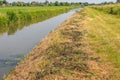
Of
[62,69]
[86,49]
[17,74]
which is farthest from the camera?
[86,49]

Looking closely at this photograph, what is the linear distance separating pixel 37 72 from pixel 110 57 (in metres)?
3.55

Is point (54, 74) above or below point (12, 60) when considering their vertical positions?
above

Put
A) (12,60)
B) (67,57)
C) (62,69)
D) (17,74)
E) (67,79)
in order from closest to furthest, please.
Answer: (67,79) → (62,69) → (17,74) → (67,57) → (12,60)

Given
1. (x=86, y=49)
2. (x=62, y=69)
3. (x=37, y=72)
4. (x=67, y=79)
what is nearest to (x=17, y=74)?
(x=37, y=72)

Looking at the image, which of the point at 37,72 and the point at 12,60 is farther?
the point at 12,60

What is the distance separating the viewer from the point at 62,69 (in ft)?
39.1

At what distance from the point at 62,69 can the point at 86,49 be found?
147 inches

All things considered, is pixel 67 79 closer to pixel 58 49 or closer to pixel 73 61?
pixel 73 61

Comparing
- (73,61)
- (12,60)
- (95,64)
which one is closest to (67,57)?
(73,61)

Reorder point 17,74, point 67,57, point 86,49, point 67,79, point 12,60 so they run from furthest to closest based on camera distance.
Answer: point 12,60, point 86,49, point 67,57, point 17,74, point 67,79

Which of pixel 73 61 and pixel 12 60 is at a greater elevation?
pixel 73 61

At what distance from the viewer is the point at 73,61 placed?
13.0m

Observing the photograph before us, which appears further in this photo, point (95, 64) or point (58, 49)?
point (58, 49)

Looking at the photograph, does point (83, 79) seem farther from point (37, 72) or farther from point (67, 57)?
point (67, 57)
